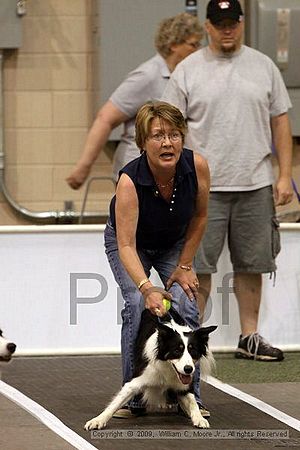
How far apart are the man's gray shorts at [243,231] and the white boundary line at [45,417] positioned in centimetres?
131

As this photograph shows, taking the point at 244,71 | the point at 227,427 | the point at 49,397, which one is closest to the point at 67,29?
the point at 244,71

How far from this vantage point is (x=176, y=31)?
275 inches

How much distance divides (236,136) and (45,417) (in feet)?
6.48

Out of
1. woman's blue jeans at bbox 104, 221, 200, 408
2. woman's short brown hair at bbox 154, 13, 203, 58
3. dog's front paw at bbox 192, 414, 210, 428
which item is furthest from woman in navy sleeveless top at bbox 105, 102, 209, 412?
woman's short brown hair at bbox 154, 13, 203, 58

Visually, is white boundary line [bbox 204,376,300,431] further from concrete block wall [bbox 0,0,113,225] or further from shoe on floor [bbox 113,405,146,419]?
concrete block wall [bbox 0,0,113,225]

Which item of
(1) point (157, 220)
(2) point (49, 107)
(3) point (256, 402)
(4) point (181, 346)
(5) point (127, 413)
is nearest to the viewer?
(4) point (181, 346)

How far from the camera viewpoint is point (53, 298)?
273 inches

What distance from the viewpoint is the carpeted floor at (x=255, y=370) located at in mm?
6316

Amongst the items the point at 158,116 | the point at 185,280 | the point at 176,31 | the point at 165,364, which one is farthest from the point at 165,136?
the point at 176,31

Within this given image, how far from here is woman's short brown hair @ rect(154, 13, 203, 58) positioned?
275 inches

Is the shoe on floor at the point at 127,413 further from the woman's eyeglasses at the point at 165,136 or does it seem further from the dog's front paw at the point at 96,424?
the woman's eyeglasses at the point at 165,136

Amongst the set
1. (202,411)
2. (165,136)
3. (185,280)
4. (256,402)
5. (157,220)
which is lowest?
(256,402)

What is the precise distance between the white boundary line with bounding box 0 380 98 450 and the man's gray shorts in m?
1.31

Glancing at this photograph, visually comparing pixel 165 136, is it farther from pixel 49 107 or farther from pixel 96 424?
pixel 49 107
